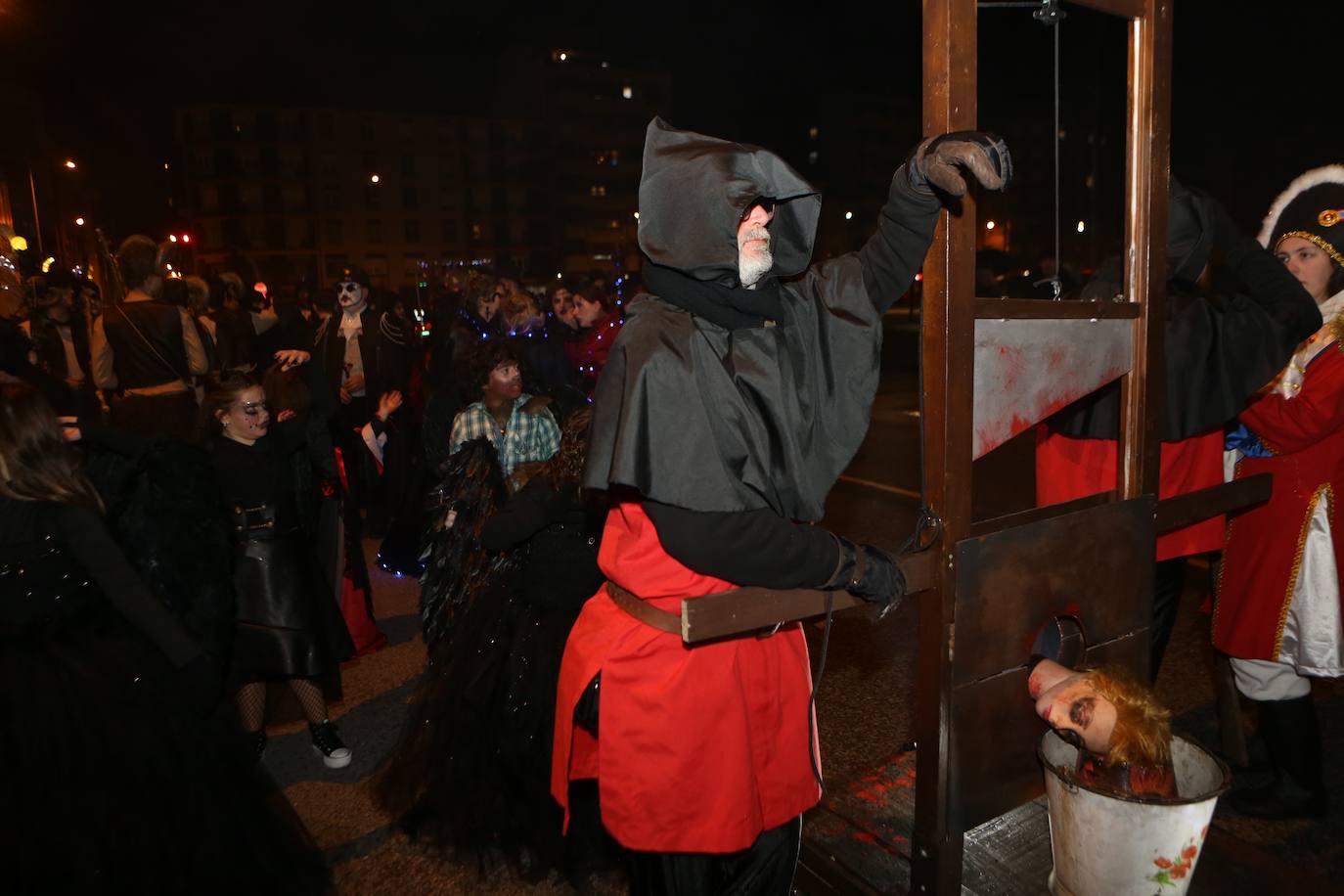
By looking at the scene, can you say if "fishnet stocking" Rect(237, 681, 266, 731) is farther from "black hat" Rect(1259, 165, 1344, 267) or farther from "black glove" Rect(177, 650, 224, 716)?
"black hat" Rect(1259, 165, 1344, 267)

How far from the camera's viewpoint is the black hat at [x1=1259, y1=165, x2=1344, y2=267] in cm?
317

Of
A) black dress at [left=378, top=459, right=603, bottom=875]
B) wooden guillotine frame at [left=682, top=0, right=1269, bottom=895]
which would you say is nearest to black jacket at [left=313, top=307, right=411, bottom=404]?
black dress at [left=378, top=459, right=603, bottom=875]

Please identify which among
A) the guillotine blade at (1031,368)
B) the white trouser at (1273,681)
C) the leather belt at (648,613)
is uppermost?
the guillotine blade at (1031,368)

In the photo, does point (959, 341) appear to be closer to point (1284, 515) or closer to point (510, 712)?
point (1284, 515)

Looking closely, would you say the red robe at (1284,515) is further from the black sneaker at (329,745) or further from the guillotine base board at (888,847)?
the black sneaker at (329,745)

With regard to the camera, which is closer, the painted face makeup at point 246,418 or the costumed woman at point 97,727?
the costumed woman at point 97,727

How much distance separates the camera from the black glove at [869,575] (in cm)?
200

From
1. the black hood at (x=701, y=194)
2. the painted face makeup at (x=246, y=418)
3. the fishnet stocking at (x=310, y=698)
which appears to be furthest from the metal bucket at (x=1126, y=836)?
the painted face makeup at (x=246, y=418)

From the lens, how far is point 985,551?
2232 mm

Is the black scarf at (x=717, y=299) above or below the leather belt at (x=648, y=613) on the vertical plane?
above

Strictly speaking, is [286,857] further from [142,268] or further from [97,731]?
[142,268]

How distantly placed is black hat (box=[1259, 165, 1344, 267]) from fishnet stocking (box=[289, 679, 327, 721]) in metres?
4.49

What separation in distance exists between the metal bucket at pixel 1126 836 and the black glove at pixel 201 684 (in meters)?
2.67

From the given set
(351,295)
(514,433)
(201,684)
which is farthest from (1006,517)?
(351,295)
